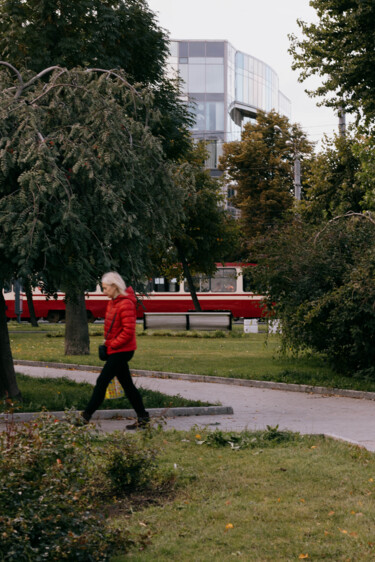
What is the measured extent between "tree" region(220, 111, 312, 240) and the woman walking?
40935 millimetres

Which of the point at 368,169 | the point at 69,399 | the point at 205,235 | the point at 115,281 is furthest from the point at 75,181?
the point at 205,235

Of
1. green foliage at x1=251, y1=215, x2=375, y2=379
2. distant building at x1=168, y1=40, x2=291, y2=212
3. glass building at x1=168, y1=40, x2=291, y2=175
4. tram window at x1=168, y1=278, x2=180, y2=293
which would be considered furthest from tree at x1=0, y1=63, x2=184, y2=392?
glass building at x1=168, y1=40, x2=291, y2=175

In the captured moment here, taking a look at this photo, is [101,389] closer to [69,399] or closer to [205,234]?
[69,399]

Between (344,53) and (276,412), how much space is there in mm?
11553

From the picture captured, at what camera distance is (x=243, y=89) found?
263ft

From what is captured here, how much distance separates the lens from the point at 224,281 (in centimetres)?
4659

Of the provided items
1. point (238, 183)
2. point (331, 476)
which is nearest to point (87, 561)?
point (331, 476)

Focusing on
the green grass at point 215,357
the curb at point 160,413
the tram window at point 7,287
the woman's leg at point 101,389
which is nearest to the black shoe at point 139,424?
the woman's leg at point 101,389

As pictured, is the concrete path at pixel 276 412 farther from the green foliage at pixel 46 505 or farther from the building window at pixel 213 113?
the building window at pixel 213 113

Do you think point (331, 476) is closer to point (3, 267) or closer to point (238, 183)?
point (3, 267)

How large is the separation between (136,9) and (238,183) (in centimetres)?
3253

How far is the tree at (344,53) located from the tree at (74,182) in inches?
371

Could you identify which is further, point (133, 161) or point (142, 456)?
point (133, 161)

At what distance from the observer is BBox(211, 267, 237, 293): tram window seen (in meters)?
46.3
